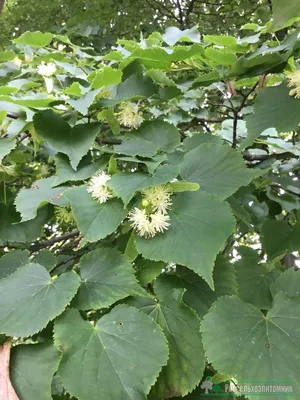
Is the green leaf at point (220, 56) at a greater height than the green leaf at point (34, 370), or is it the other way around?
the green leaf at point (220, 56)

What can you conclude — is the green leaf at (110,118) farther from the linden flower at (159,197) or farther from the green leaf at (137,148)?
the linden flower at (159,197)

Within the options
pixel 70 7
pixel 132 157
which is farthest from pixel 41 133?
pixel 70 7

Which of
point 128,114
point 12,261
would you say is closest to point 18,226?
point 12,261

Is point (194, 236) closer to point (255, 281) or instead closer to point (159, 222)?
point (159, 222)

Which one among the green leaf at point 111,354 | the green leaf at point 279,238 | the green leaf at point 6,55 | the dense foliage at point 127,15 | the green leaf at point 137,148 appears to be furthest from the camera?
the dense foliage at point 127,15

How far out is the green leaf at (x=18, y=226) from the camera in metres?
1.16

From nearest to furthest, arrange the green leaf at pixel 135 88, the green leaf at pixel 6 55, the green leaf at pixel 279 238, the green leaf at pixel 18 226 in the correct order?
1. the green leaf at pixel 135 88
2. the green leaf at pixel 18 226
3. the green leaf at pixel 279 238
4. the green leaf at pixel 6 55

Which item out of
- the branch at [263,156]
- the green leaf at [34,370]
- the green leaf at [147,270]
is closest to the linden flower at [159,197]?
the green leaf at [147,270]

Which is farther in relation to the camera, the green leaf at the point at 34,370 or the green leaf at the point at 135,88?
the green leaf at the point at 135,88

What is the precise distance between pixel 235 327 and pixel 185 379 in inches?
5.2

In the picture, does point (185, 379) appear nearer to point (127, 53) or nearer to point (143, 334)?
point (143, 334)

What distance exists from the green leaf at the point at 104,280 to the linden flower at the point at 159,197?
0.41 ft

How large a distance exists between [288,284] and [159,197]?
1.15ft

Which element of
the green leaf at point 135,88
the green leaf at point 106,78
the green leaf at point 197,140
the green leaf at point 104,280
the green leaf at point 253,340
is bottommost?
the green leaf at point 253,340
